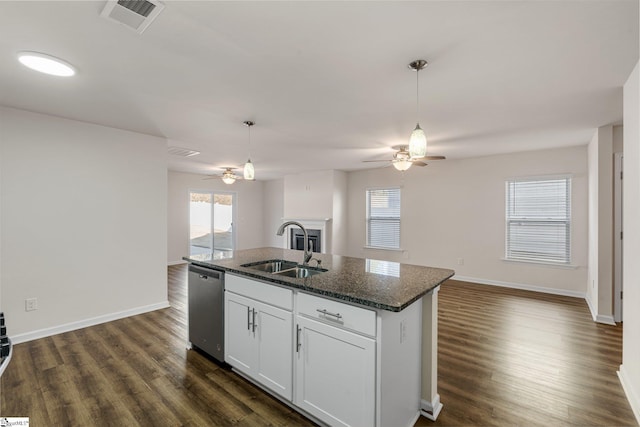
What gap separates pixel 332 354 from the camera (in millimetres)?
1757

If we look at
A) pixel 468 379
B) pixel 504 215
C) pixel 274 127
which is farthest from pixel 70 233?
pixel 504 215

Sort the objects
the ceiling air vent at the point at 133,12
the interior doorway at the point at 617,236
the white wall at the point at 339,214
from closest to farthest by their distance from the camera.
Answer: the ceiling air vent at the point at 133,12 < the interior doorway at the point at 617,236 < the white wall at the point at 339,214

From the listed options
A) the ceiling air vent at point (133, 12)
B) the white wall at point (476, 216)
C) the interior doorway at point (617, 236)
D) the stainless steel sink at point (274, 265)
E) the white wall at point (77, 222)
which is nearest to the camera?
the ceiling air vent at point (133, 12)

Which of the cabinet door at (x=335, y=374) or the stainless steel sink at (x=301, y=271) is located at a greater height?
the stainless steel sink at (x=301, y=271)

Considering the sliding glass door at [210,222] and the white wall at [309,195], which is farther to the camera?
the sliding glass door at [210,222]

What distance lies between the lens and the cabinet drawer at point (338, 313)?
5.22 ft

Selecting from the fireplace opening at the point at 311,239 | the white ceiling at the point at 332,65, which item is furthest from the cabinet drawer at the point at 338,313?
the fireplace opening at the point at 311,239

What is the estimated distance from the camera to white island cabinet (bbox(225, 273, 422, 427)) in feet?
5.22

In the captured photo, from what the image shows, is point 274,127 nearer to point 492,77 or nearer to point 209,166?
point 492,77

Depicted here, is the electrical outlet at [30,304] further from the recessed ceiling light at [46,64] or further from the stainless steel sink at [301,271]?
the stainless steel sink at [301,271]

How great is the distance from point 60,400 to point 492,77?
4.00 m

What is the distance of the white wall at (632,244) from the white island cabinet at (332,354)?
156 cm

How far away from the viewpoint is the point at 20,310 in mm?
3016

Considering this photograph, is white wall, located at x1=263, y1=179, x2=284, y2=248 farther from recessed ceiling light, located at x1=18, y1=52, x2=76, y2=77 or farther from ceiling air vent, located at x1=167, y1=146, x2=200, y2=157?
recessed ceiling light, located at x1=18, y1=52, x2=76, y2=77
